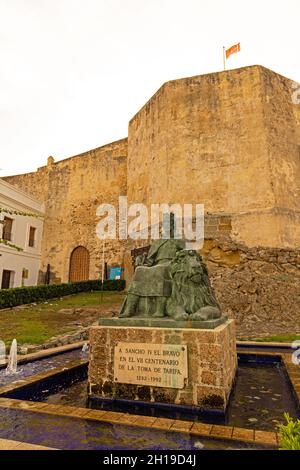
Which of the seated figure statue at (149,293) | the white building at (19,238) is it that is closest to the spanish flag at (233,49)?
the white building at (19,238)

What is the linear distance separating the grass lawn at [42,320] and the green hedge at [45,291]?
50cm

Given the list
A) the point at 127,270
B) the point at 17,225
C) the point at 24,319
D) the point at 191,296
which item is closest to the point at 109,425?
the point at 191,296

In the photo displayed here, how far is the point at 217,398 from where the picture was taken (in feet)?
9.68

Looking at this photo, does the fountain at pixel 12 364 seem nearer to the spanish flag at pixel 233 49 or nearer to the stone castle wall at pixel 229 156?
the stone castle wall at pixel 229 156

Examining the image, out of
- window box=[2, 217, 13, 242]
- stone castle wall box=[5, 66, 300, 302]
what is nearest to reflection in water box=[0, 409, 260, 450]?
stone castle wall box=[5, 66, 300, 302]

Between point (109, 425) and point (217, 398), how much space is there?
3.56ft

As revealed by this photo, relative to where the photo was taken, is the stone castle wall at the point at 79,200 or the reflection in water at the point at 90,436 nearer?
the reflection in water at the point at 90,436

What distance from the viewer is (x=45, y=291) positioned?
1366 centimetres

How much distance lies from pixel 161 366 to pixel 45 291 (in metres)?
11.6

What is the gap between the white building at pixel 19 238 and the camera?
17719mm

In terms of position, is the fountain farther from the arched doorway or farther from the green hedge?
the arched doorway

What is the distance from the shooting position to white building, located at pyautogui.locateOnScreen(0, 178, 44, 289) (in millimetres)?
17719

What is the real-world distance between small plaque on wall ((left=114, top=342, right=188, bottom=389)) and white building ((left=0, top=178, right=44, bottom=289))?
1545cm

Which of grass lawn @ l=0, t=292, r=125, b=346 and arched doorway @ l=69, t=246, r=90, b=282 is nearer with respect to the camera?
grass lawn @ l=0, t=292, r=125, b=346
